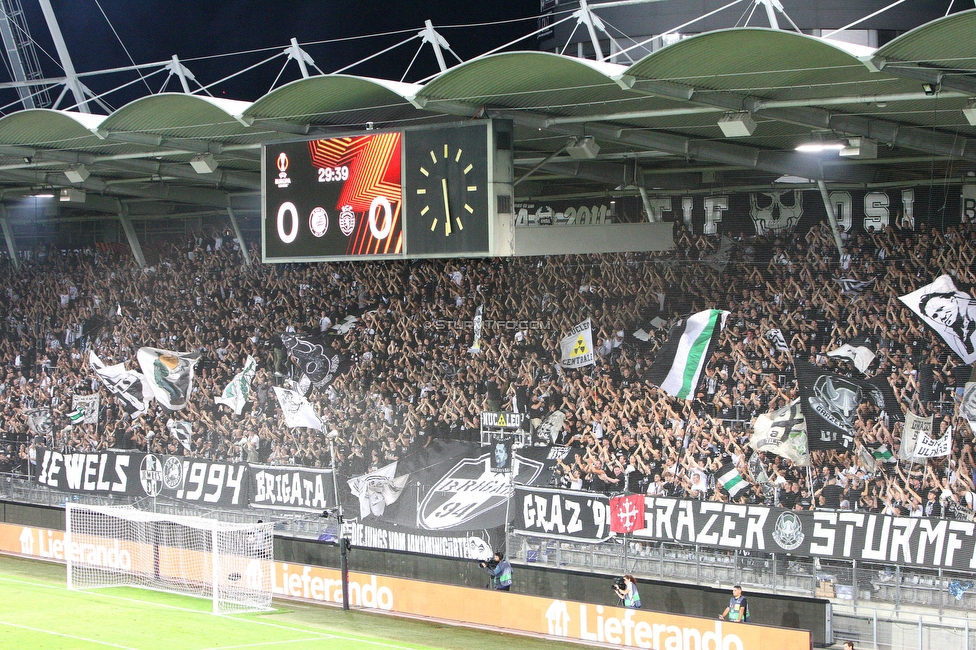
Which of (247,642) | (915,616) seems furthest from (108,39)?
(915,616)

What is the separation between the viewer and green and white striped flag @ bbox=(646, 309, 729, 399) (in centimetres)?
2083

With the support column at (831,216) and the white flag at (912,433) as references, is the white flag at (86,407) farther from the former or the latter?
the white flag at (912,433)

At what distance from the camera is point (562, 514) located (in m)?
19.2

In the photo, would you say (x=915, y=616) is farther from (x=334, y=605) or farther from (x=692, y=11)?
(x=692, y=11)

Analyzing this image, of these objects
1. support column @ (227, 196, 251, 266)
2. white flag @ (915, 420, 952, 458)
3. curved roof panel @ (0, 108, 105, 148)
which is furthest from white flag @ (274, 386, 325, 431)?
white flag @ (915, 420, 952, 458)

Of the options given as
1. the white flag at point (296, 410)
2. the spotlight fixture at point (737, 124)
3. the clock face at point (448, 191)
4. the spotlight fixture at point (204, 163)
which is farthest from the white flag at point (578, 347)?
the clock face at point (448, 191)

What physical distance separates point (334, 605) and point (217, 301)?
10644mm

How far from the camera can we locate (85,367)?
A: 29016 mm

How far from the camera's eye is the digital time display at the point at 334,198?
47.1 feet

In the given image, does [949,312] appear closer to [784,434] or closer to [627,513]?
[784,434]

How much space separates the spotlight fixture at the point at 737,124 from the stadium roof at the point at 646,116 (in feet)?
0.09

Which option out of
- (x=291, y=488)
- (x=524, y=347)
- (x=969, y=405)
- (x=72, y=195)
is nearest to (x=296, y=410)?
(x=291, y=488)

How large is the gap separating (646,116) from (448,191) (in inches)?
137

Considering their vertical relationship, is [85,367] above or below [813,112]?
below
